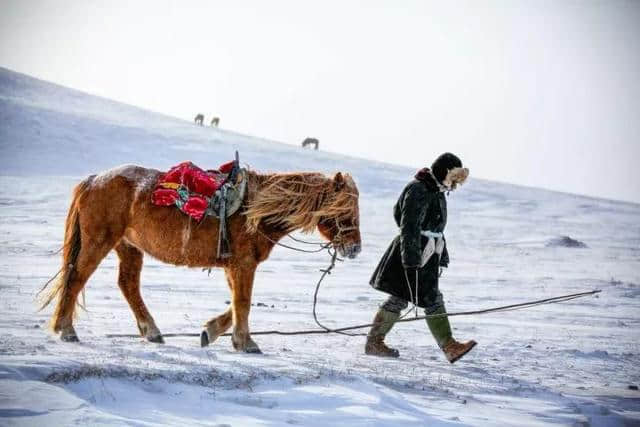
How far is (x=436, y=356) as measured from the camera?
6520mm

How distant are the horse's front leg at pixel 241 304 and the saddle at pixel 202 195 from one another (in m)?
0.19

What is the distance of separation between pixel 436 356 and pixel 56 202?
Answer: 16786mm

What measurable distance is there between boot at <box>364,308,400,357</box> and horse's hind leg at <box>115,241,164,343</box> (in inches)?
76.9

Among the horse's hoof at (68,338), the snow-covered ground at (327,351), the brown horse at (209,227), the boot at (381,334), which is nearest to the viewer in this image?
the snow-covered ground at (327,351)

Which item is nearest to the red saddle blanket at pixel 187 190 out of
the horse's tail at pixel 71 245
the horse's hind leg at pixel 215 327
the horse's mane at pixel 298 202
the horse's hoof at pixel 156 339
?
the horse's mane at pixel 298 202

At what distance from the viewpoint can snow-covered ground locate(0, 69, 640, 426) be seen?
4.30m

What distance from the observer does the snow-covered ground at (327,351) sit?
4297mm

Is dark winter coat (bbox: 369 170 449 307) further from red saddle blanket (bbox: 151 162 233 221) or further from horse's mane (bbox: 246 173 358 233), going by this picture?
red saddle blanket (bbox: 151 162 233 221)

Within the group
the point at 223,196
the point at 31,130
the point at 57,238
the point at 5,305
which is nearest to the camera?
the point at 223,196

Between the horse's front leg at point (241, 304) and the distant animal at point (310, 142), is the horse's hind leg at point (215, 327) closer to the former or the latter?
the horse's front leg at point (241, 304)

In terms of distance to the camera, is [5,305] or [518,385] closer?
[518,385]

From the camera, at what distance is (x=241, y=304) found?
5887mm

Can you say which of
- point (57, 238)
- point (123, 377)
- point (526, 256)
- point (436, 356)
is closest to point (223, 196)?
point (123, 377)

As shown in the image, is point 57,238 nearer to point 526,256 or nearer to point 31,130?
point 526,256
